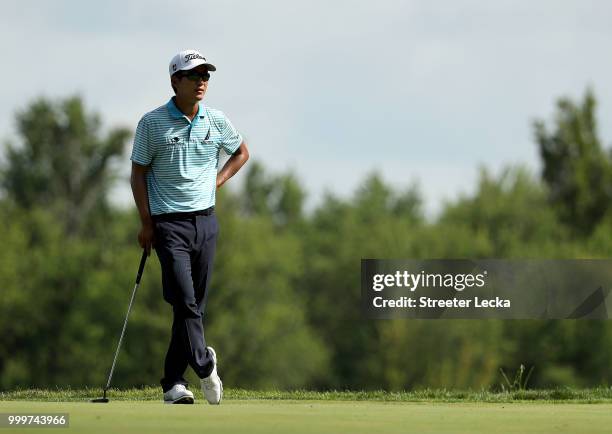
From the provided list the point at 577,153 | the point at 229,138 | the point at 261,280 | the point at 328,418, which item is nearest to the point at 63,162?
the point at 261,280

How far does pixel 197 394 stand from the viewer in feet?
39.3

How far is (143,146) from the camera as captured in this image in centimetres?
1023

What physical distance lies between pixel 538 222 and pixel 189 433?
252 feet

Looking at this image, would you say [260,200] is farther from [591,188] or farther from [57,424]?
[57,424]

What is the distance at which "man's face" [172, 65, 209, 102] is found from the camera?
10266mm

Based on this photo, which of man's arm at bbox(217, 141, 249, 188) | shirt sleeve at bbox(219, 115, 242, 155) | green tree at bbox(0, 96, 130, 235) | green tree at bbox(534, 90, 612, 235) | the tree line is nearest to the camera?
shirt sleeve at bbox(219, 115, 242, 155)

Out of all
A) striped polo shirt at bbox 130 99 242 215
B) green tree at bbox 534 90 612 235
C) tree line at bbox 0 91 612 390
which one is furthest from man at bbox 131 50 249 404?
green tree at bbox 534 90 612 235

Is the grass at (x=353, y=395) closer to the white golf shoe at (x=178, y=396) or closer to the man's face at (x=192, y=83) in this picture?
the white golf shoe at (x=178, y=396)

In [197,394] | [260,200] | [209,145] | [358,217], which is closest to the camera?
[209,145]

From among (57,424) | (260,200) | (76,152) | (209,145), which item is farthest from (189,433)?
(260,200)

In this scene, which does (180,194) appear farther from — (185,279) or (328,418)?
(328,418)

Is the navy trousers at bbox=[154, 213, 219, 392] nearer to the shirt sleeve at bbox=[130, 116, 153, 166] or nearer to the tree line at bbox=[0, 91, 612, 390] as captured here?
the shirt sleeve at bbox=[130, 116, 153, 166]

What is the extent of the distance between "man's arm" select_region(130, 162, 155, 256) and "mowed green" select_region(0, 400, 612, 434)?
149 cm

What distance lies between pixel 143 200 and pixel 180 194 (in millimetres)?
272
